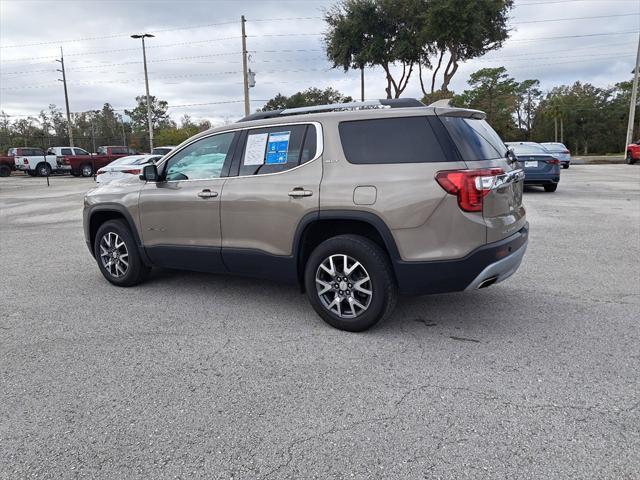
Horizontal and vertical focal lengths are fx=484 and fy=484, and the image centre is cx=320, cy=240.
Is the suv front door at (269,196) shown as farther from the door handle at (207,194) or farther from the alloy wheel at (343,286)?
the alloy wheel at (343,286)

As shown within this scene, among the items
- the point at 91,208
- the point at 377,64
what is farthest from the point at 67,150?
the point at 91,208

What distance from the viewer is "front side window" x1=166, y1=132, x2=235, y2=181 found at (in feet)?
15.1

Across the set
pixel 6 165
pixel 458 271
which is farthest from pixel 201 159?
pixel 6 165

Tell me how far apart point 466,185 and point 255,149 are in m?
1.93

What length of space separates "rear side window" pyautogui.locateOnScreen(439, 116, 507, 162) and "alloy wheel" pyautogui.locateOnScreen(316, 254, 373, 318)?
1172mm

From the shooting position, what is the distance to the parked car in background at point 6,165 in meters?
29.4

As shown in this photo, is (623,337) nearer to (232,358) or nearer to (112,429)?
(232,358)

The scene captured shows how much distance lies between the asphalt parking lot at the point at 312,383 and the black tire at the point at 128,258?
0.45ft

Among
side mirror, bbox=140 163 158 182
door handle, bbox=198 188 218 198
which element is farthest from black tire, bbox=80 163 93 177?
door handle, bbox=198 188 218 198

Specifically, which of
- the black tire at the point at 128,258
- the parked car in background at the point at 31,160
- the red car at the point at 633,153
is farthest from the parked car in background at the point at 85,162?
the red car at the point at 633,153

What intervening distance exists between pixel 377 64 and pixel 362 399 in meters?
30.6

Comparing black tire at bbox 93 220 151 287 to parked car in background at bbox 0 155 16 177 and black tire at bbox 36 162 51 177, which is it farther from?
parked car in background at bbox 0 155 16 177

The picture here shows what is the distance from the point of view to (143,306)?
4.75 meters

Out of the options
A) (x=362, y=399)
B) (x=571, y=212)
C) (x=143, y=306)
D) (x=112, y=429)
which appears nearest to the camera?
(x=112, y=429)
